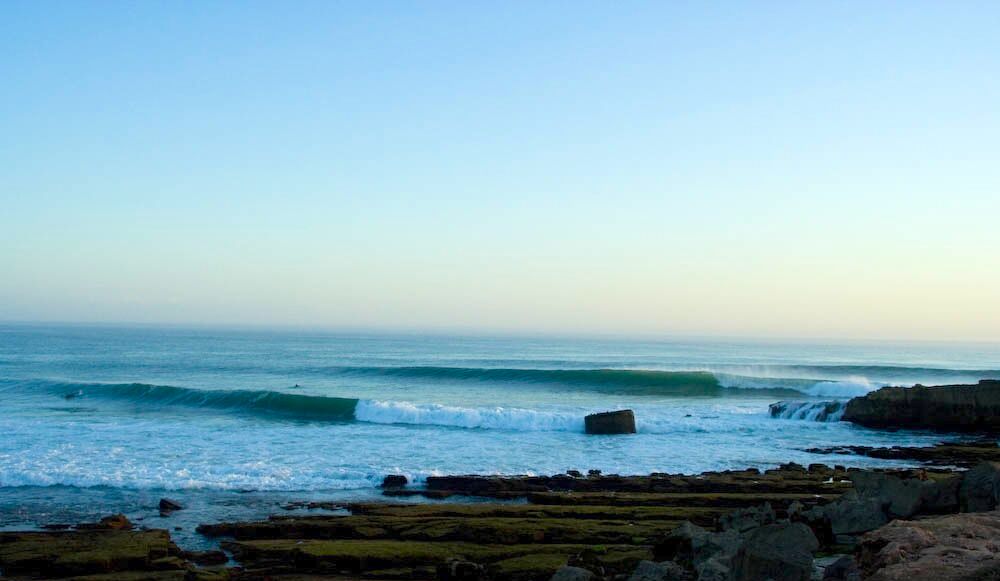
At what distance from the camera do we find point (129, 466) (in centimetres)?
1933

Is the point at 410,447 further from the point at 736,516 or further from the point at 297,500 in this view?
the point at 736,516

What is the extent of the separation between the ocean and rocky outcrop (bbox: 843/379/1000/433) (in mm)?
1813

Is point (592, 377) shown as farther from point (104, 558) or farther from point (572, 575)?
point (572, 575)

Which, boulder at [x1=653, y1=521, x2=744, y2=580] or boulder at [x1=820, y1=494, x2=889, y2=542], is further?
boulder at [x1=820, y1=494, x2=889, y2=542]

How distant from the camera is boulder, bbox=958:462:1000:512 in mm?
9352

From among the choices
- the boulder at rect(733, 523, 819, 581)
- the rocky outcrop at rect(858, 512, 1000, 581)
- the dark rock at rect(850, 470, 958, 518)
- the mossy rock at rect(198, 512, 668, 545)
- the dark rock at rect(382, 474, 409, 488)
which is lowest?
the dark rock at rect(382, 474, 409, 488)

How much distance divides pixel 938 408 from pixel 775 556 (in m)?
27.2

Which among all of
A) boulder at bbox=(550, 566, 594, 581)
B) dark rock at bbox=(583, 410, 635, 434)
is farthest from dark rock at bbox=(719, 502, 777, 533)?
dark rock at bbox=(583, 410, 635, 434)

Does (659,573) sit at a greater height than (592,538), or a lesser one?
greater

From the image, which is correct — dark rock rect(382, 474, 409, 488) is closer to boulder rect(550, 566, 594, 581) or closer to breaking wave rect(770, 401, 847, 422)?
boulder rect(550, 566, 594, 581)

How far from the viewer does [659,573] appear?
27.1ft

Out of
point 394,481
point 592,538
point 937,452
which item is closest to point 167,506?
point 394,481

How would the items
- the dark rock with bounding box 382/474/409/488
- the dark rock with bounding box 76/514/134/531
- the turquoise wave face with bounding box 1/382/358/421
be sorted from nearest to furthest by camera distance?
the dark rock with bounding box 76/514/134/531, the dark rock with bounding box 382/474/409/488, the turquoise wave face with bounding box 1/382/358/421

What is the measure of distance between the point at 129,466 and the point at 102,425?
862 cm
